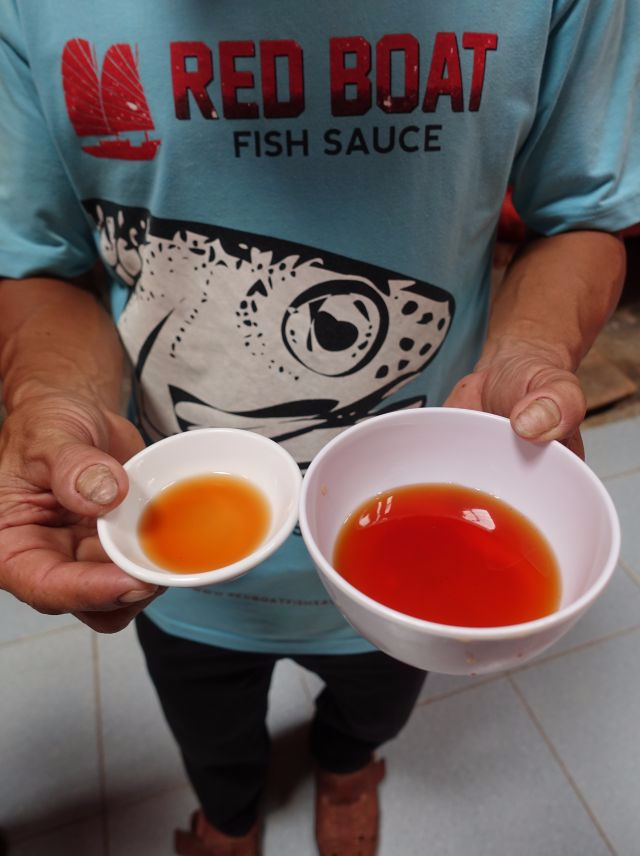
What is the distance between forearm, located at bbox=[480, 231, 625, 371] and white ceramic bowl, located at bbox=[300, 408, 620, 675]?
0.52 ft

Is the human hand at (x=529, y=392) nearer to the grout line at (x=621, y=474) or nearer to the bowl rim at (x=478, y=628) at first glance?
the bowl rim at (x=478, y=628)

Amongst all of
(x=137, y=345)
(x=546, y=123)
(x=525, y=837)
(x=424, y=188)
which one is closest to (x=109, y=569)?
(x=137, y=345)

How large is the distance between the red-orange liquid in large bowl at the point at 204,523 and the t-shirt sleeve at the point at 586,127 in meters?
0.54

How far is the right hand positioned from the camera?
586mm

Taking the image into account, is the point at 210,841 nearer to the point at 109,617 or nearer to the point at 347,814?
the point at 347,814

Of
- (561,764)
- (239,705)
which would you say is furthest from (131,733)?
(561,764)

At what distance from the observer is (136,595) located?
1.92 ft

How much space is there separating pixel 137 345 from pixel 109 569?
349mm

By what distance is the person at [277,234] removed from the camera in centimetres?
62

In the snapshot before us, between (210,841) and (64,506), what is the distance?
1065mm

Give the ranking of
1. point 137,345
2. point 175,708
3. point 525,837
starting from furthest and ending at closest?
1. point 525,837
2. point 175,708
3. point 137,345

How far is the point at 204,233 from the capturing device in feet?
2.31

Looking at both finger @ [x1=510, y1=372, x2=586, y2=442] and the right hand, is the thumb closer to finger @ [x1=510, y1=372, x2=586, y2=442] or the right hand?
the right hand

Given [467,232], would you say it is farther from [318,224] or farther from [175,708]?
[175,708]
